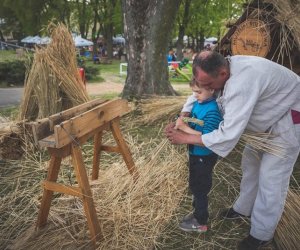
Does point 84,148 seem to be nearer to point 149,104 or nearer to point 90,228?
point 149,104

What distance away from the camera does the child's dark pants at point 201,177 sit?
2.41 m

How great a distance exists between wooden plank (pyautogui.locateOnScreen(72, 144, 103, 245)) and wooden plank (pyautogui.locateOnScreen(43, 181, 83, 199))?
1.4 inches

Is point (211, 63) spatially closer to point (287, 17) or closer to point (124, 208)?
point (124, 208)

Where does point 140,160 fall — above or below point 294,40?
below

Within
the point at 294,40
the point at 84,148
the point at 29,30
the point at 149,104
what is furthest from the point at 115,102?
the point at 29,30

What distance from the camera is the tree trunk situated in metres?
6.23

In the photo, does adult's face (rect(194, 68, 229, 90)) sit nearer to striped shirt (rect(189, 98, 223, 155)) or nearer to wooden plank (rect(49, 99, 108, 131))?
striped shirt (rect(189, 98, 223, 155))

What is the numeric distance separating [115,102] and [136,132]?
7.03 ft

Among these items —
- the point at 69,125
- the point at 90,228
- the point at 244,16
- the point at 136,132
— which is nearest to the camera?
the point at 69,125

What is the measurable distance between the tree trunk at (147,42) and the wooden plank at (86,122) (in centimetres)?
349

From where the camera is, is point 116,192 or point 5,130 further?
point 5,130

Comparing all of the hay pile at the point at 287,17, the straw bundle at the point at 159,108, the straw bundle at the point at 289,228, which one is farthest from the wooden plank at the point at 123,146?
the hay pile at the point at 287,17

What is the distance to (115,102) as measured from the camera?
2.93m

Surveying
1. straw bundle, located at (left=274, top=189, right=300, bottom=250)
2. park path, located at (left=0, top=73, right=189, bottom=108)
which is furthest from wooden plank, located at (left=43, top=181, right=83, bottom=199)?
park path, located at (left=0, top=73, right=189, bottom=108)
